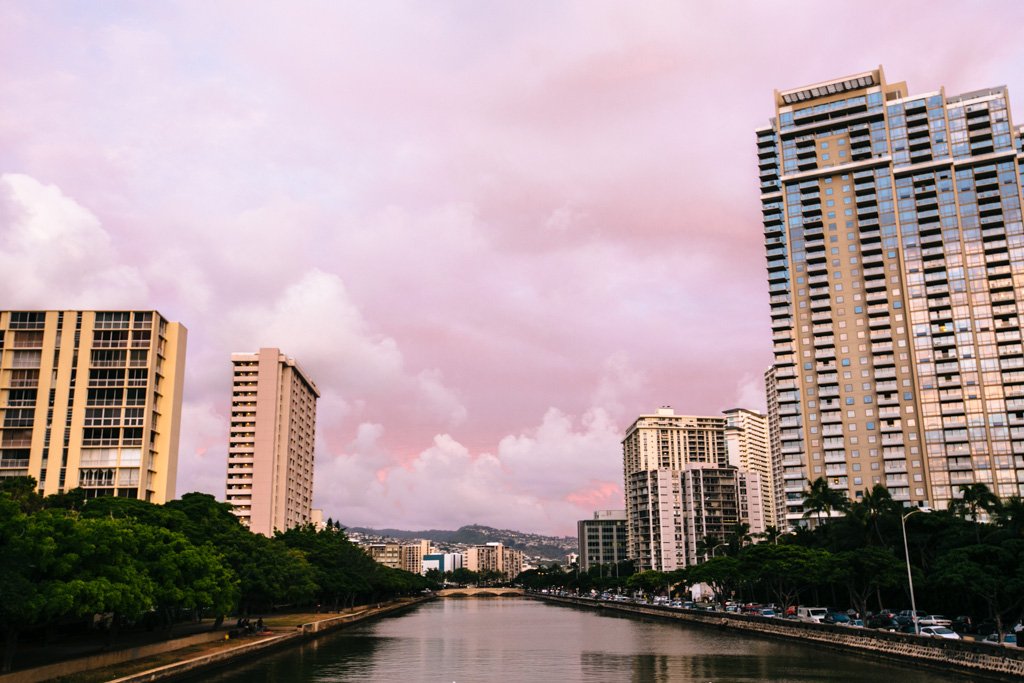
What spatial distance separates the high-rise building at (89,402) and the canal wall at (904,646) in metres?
91.9

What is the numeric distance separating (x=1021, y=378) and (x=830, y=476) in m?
41.6

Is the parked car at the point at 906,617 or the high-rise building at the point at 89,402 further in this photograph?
the high-rise building at the point at 89,402

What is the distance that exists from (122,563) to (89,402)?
87918 mm

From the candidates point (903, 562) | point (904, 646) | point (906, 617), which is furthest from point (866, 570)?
point (904, 646)

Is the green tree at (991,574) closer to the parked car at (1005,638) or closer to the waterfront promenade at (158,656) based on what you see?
the parked car at (1005,638)

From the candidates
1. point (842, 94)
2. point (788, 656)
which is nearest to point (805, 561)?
point (788, 656)

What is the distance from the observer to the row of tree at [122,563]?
156 ft

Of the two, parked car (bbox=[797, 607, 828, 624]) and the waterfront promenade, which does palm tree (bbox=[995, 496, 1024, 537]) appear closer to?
parked car (bbox=[797, 607, 828, 624])

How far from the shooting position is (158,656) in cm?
6575

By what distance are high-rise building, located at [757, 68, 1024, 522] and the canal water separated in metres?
80.3

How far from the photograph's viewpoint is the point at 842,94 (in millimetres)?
196375

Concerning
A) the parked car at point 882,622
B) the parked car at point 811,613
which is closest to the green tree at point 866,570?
the parked car at point 882,622

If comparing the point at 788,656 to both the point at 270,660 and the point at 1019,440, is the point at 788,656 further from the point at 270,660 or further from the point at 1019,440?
the point at 1019,440

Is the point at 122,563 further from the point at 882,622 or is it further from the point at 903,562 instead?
the point at 903,562
